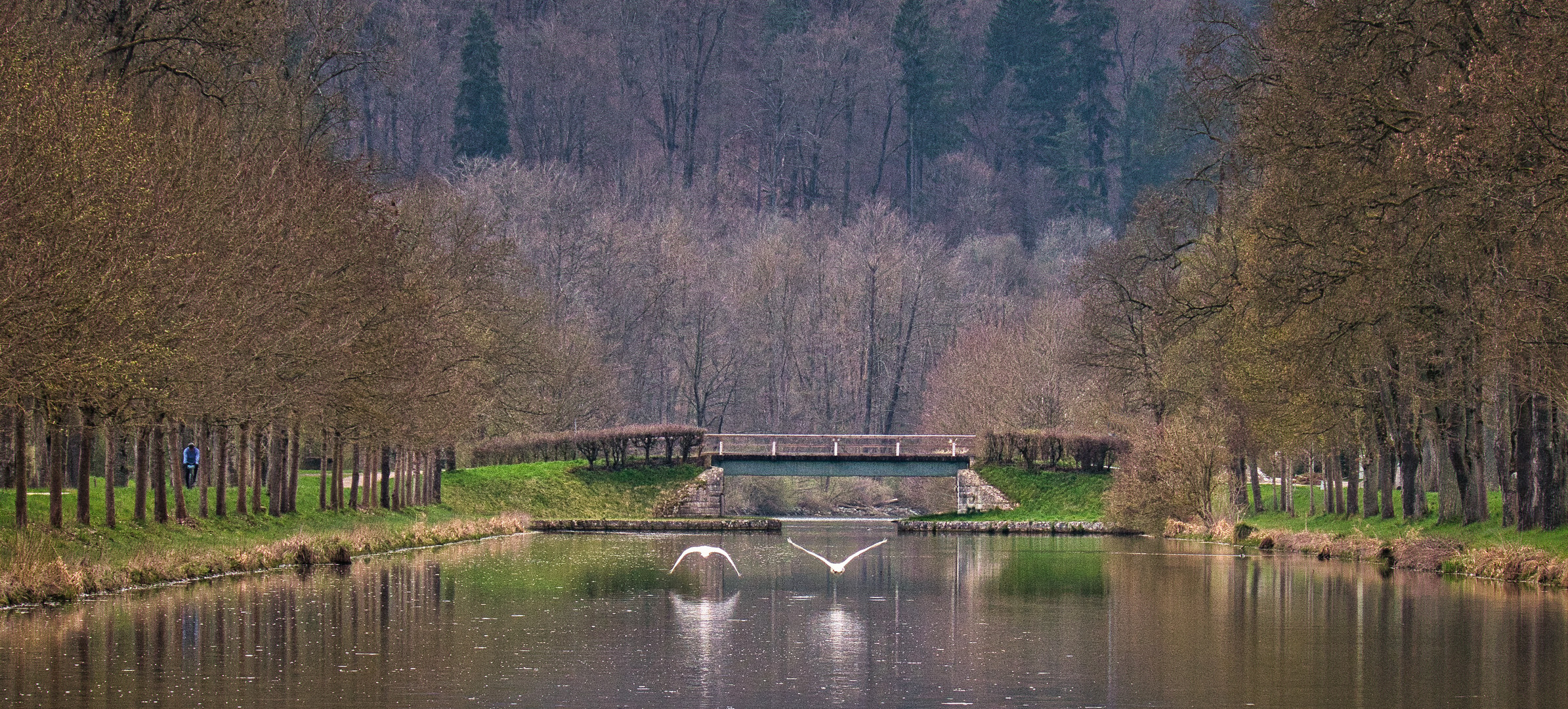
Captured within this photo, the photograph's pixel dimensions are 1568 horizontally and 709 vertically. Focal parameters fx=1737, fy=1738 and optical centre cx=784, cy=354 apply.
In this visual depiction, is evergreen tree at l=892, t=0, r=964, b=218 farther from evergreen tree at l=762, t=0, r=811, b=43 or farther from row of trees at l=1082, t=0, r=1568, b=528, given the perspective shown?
row of trees at l=1082, t=0, r=1568, b=528

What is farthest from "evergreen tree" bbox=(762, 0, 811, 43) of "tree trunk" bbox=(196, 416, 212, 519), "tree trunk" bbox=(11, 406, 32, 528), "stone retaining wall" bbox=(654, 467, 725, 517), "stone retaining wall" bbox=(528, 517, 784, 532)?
"tree trunk" bbox=(11, 406, 32, 528)

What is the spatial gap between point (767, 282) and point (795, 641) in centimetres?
8091

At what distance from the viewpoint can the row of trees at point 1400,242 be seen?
99.8 feet

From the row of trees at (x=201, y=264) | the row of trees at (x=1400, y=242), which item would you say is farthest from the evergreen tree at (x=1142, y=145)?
the row of trees at (x=201, y=264)

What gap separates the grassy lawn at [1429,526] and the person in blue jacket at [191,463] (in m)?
32.4

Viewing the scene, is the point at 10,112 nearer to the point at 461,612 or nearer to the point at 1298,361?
the point at 461,612

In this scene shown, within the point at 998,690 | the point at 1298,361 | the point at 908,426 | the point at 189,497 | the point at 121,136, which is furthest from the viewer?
the point at 908,426

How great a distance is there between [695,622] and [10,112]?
13.5 meters

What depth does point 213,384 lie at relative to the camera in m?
37.7

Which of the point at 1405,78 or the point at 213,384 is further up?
the point at 1405,78

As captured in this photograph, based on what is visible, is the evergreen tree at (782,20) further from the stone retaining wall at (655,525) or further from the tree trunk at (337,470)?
the tree trunk at (337,470)

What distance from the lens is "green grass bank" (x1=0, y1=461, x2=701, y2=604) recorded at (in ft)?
96.3

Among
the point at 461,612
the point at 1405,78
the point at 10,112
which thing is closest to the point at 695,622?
the point at 461,612

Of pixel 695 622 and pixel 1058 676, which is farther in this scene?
pixel 695 622
